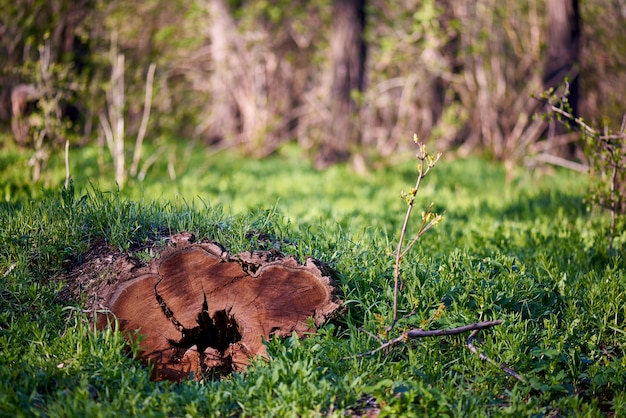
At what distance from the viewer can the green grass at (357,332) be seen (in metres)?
2.99

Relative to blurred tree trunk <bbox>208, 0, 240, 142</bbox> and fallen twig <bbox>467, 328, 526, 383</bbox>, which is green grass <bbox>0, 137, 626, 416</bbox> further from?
blurred tree trunk <bbox>208, 0, 240, 142</bbox>

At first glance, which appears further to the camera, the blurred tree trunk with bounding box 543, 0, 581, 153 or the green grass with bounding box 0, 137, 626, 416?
the blurred tree trunk with bounding box 543, 0, 581, 153

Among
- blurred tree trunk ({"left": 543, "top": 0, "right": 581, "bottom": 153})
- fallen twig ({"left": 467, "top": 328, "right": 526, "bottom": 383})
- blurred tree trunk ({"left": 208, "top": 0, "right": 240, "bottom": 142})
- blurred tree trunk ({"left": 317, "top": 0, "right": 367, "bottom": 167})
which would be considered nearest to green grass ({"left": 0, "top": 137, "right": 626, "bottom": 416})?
fallen twig ({"left": 467, "top": 328, "right": 526, "bottom": 383})

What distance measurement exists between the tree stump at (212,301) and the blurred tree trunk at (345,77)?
7.15 metres

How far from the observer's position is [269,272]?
3.50 meters

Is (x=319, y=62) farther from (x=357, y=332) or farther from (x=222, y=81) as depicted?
(x=357, y=332)

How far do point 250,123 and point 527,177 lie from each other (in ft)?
19.9

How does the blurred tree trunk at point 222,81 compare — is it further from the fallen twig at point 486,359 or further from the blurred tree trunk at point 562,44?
the fallen twig at point 486,359

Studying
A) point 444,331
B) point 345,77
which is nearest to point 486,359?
point 444,331

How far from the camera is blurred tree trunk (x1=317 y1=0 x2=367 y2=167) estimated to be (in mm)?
10555

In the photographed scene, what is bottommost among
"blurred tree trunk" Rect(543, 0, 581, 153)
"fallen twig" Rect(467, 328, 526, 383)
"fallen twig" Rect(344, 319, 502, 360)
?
"fallen twig" Rect(467, 328, 526, 383)

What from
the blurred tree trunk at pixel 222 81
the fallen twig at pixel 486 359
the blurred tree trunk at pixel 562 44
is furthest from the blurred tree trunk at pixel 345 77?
the fallen twig at pixel 486 359

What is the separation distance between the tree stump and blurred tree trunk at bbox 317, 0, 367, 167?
7.15 meters

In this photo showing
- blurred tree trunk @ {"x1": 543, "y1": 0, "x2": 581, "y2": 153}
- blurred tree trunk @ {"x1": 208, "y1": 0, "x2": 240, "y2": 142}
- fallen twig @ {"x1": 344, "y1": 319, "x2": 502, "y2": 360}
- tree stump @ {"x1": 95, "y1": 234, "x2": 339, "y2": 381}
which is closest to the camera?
fallen twig @ {"x1": 344, "y1": 319, "x2": 502, "y2": 360}
